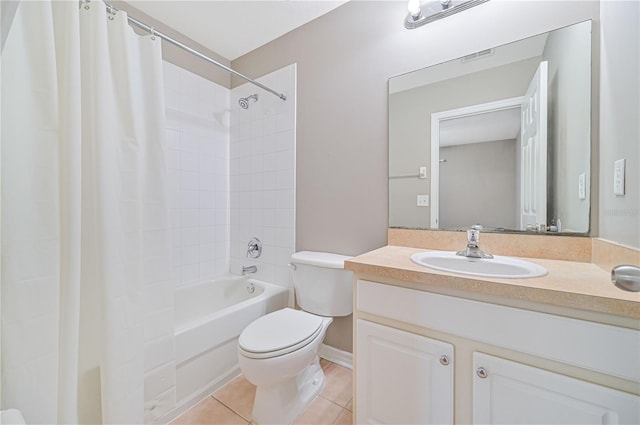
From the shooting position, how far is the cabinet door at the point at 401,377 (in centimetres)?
83

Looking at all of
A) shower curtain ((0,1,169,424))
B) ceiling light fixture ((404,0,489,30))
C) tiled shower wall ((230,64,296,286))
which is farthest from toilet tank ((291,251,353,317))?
ceiling light fixture ((404,0,489,30))

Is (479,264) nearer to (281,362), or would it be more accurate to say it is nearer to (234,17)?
(281,362)

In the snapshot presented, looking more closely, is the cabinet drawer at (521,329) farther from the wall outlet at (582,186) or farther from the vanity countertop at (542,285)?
the wall outlet at (582,186)

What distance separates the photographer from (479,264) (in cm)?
110

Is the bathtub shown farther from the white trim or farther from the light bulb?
the light bulb

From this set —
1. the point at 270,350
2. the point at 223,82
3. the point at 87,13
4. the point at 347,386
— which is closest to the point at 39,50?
the point at 87,13

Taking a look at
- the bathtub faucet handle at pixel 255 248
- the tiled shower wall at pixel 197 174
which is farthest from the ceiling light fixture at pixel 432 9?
the bathtub faucet handle at pixel 255 248

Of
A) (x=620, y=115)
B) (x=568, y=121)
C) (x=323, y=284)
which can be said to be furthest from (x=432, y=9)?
(x=323, y=284)

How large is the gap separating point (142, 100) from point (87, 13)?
334 mm

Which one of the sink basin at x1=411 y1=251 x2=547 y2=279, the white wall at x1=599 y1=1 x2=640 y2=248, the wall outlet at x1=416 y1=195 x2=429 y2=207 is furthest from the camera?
the wall outlet at x1=416 y1=195 x2=429 y2=207

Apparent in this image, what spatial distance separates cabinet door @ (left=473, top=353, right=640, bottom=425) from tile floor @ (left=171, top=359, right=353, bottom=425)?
0.74m

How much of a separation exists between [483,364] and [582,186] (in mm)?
844

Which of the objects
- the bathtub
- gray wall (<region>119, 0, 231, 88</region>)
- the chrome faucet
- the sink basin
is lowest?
the bathtub

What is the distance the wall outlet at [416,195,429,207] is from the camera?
1382mm
